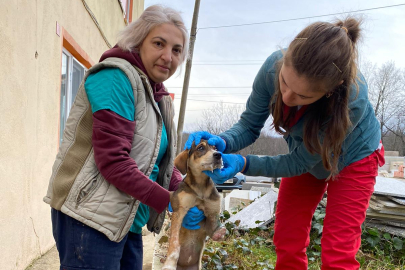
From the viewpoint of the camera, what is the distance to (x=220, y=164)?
2576 mm

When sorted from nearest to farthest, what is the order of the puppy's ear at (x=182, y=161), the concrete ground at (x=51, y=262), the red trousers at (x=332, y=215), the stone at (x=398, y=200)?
the red trousers at (x=332, y=215), the puppy's ear at (x=182, y=161), the concrete ground at (x=51, y=262), the stone at (x=398, y=200)

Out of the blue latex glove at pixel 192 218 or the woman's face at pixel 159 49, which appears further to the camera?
the blue latex glove at pixel 192 218

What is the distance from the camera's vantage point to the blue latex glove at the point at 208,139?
8.71 feet

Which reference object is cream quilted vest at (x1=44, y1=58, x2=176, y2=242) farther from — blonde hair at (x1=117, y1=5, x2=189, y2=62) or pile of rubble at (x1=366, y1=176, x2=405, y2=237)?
pile of rubble at (x1=366, y1=176, x2=405, y2=237)

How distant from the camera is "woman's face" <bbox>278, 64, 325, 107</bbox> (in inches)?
84.7

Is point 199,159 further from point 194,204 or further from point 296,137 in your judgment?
point 296,137

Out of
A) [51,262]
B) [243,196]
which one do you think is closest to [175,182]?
[51,262]

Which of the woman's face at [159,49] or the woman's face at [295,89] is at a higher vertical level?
the woman's face at [159,49]

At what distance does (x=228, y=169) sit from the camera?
2.53 m

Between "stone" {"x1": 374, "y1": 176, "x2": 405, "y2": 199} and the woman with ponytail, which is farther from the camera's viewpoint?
"stone" {"x1": 374, "y1": 176, "x2": 405, "y2": 199}

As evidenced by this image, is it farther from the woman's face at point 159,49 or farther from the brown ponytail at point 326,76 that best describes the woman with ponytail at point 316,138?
the woman's face at point 159,49

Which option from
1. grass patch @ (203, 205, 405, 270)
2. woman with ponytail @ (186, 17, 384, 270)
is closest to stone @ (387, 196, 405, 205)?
grass patch @ (203, 205, 405, 270)

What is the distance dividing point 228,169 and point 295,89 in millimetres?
759

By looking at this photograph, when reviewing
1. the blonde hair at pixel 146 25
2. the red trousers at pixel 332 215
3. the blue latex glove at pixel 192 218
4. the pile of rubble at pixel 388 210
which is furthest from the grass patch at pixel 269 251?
the blonde hair at pixel 146 25
